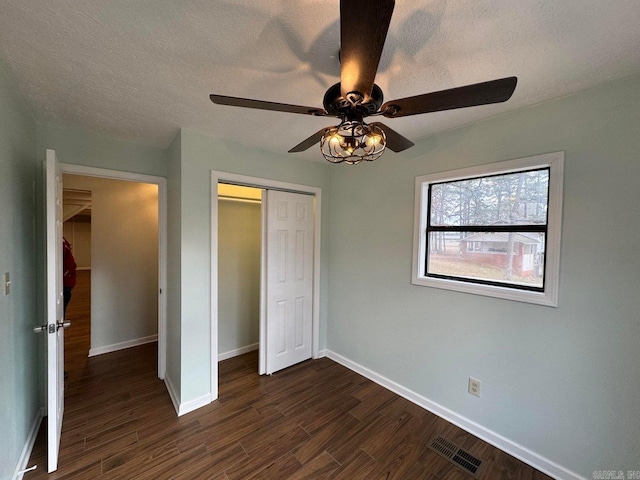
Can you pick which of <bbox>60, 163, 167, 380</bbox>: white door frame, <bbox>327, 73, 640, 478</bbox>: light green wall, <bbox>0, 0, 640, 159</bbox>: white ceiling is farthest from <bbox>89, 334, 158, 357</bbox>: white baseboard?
<bbox>327, 73, 640, 478</bbox>: light green wall

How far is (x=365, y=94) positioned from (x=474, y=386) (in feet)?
7.15

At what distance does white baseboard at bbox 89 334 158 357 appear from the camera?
123 inches

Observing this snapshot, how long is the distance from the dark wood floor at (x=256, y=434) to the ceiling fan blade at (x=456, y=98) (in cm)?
209

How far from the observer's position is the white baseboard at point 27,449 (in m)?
1.52

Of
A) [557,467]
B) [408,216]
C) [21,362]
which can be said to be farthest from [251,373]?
[557,467]

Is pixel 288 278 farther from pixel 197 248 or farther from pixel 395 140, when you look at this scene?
pixel 395 140

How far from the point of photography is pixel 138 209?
3.45m

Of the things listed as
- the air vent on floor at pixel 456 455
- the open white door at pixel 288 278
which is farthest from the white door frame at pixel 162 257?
the air vent on floor at pixel 456 455

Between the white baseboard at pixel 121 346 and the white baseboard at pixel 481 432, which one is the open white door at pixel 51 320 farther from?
the white baseboard at pixel 481 432

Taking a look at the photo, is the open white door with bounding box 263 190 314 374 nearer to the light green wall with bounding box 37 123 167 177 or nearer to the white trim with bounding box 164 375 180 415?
the white trim with bounding box 164 375 180 415

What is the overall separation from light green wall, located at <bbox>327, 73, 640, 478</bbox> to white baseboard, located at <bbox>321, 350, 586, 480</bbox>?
0.04m

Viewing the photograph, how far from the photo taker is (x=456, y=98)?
1027 mm

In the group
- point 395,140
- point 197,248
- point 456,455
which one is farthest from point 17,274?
point 456,455

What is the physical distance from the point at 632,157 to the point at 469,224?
90 cm
